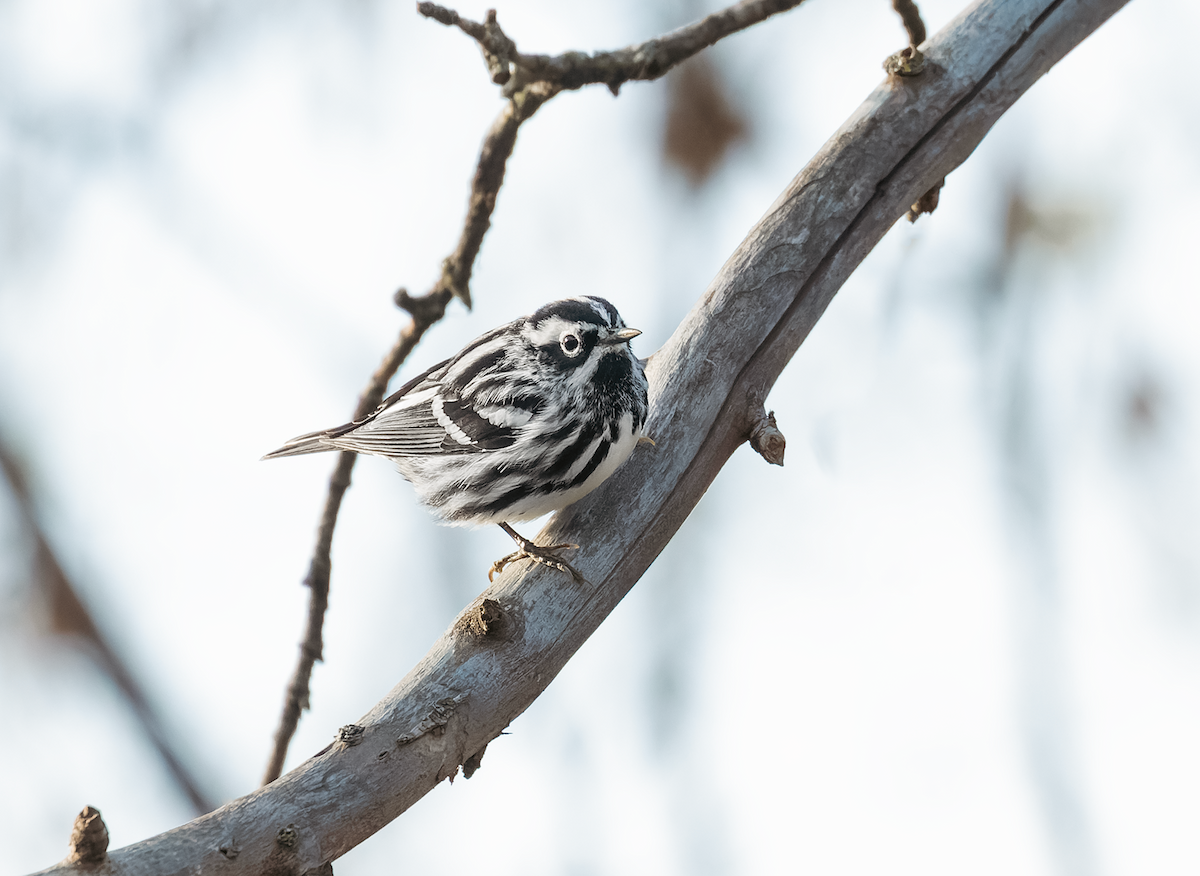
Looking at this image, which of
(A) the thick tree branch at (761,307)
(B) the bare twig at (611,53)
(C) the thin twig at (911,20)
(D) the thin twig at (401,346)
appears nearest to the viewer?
(A) the thick tree branch at (761,307)

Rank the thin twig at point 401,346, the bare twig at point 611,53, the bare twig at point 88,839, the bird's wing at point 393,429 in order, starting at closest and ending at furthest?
the bare twig at point 88,839 → the bare twig at point 611,53 → the thin twig at point 401,346 → the bird's wing at point 393,429

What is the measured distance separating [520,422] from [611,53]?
1507 millimetres

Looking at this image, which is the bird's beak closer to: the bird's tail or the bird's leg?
the bird's leg

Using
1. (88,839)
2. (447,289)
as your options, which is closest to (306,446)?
(447,289)

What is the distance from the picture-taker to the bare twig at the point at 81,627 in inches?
184

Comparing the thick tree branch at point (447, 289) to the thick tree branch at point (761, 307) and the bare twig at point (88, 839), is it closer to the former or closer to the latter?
the thick tree branch at point (761, 307)

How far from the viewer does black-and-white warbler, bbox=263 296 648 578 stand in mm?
3717

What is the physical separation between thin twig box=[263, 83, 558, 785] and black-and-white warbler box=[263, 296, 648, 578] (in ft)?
0.69

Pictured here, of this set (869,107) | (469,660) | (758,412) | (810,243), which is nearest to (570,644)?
(469,660)

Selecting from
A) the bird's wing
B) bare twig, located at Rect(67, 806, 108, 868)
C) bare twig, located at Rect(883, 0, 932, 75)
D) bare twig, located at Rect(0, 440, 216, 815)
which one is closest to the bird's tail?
the bird's wing

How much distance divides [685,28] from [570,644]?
2483 mm

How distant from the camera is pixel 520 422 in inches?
160

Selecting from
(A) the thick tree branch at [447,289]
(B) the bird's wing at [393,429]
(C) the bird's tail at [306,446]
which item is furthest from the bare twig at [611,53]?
(C) the bird's tail at [306,446]

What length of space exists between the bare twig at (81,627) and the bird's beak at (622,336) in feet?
9.58
